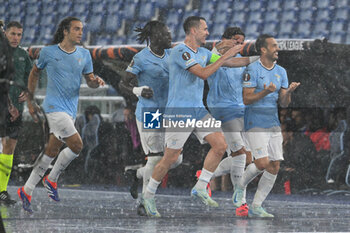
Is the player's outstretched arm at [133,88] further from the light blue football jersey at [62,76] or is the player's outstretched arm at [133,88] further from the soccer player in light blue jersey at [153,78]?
the light blue football jersey at [62,76]

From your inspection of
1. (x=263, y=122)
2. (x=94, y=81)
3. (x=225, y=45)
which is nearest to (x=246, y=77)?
(x=263, y=122)

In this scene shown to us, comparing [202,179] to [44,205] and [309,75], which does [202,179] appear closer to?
[44,205]

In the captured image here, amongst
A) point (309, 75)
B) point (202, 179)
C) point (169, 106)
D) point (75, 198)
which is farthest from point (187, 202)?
point (309, 75)

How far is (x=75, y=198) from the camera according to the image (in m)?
11.7

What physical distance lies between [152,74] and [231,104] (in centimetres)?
116

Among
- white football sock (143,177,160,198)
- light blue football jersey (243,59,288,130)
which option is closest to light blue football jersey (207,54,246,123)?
light blue football jersey (243,59,288,130)

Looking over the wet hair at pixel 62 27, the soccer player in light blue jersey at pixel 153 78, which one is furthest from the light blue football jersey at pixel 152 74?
the wet hair at pixel 62 27

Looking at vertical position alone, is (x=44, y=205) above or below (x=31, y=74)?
below

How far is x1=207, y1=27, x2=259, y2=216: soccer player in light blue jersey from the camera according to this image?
930cm

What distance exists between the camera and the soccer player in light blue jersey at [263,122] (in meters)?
Result: 8.77

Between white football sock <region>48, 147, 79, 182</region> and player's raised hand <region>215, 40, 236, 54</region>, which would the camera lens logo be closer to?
white football sock <region>48, 147, 79, 182</region>

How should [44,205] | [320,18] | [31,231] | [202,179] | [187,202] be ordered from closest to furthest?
1. [31,231]
2. [202,179]
3. [44,205]
4. [187,202]
5. [320,18]

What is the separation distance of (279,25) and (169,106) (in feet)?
30.6

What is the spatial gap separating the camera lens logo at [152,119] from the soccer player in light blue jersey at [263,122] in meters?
0.97
